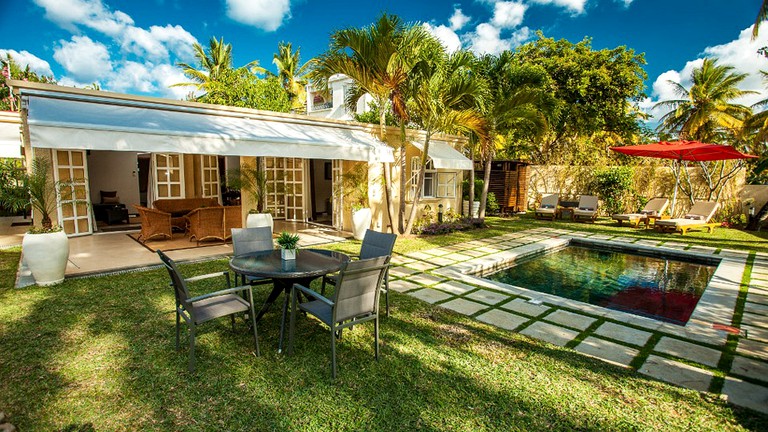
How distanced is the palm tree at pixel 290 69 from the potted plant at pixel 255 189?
2417cm

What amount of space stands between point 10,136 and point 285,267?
13027 mm

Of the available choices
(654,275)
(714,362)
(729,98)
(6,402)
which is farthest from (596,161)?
(6,402)

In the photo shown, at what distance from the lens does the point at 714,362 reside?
4090mm

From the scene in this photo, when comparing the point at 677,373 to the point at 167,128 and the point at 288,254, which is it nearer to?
the point at 288,254

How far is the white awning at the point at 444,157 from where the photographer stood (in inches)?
480

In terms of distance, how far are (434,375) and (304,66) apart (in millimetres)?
33576

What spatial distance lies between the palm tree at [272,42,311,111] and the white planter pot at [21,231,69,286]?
93.2 feet

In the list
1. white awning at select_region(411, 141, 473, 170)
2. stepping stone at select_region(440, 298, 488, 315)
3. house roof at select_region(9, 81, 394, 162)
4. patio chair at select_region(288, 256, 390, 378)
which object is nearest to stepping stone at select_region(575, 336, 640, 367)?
stepping stone at select_region(440, 298, 488, 315)

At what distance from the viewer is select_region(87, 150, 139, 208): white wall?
15.6 meters

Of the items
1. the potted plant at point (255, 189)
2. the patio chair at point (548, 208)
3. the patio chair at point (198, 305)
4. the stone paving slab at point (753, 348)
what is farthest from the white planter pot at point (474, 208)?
the patio chair at point (198, 305)

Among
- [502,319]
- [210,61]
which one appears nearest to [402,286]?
[502,319]

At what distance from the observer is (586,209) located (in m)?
16.3

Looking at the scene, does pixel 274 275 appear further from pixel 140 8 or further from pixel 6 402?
pixel 140 8

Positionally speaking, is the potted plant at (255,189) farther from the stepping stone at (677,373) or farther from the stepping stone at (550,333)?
the stepping stone at (677,373)
